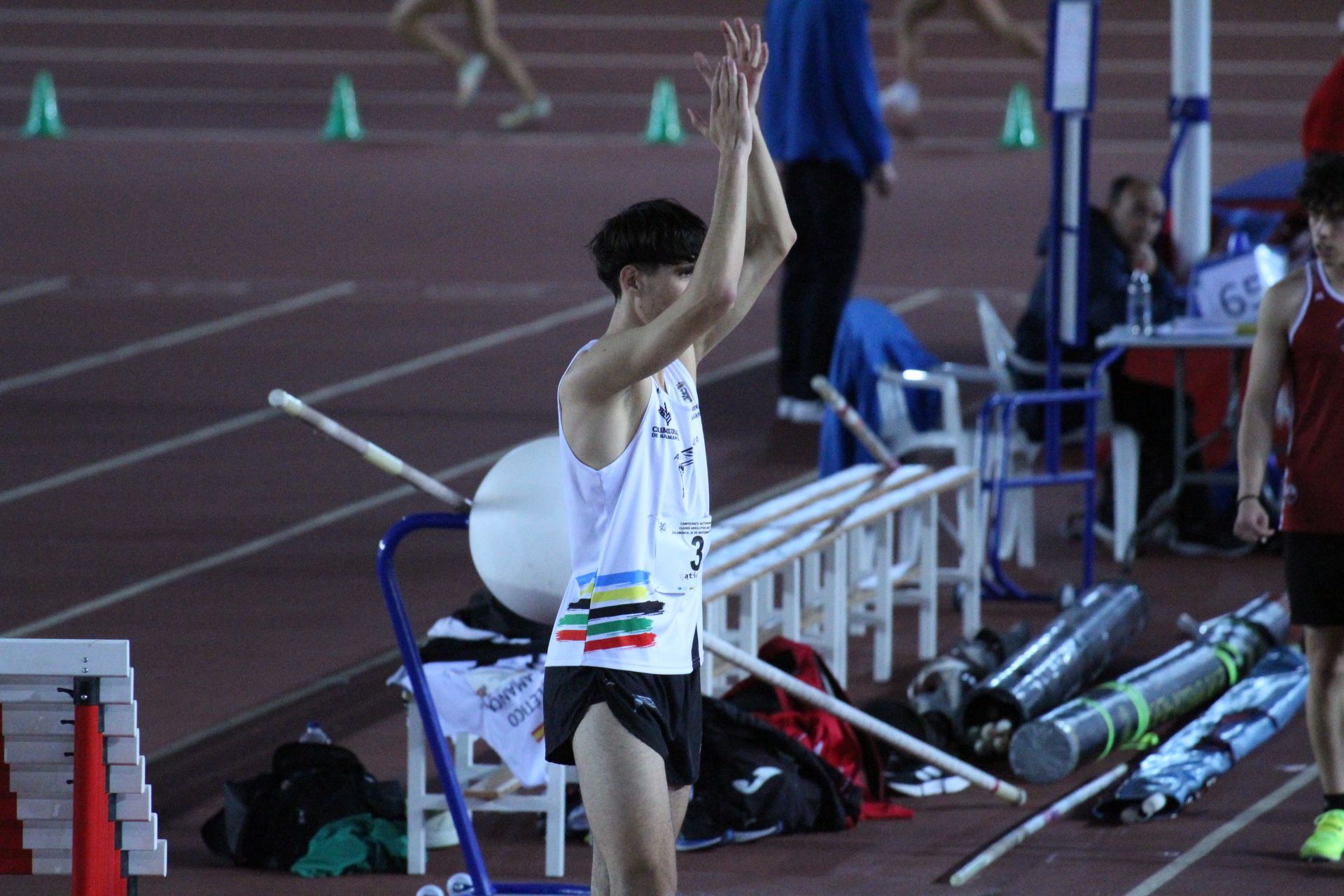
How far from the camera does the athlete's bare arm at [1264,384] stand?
555 centimetres

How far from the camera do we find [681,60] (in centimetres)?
2586

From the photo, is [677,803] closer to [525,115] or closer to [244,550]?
[244,550]

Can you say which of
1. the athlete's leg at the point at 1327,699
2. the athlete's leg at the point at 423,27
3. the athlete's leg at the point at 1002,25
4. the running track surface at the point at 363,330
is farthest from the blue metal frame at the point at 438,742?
the athlete's leg at the point at 1002,25

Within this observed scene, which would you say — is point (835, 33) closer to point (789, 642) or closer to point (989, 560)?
point (989, 560)

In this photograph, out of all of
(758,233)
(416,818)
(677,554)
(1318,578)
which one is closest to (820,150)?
(1318,578)

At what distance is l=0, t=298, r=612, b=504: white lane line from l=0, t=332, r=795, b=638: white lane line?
1.12 feet

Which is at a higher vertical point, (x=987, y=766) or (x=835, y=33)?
(x=835, y=33)

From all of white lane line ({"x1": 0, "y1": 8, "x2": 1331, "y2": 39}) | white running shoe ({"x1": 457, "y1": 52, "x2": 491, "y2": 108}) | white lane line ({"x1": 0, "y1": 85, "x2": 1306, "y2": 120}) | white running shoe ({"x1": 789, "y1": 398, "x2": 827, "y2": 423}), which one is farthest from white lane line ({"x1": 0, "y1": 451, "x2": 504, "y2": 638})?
white lane line ({"x1": 0, "y1": 8, "x2": 1331, "y2": 39})

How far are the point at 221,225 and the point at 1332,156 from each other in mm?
13415

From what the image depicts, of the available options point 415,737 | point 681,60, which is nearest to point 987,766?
point 415,737

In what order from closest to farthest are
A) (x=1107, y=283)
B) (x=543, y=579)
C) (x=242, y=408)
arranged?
(x=543, y=579) < (x=1107, y=283) < (x=242, y=408)

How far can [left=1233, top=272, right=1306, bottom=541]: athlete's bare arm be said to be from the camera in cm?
555

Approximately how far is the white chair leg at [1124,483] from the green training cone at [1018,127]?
38.8 feet

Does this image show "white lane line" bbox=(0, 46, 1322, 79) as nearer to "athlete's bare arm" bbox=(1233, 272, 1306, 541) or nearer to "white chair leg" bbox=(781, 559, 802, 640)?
"white chair leg" bbox=(781, 559, 802, 640)
